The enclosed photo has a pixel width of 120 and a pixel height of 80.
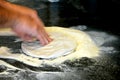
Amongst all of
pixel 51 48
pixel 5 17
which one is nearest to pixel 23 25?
pixel 5 17

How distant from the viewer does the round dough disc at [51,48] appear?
120 cm

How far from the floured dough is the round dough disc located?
18 mm

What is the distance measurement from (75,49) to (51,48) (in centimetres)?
11

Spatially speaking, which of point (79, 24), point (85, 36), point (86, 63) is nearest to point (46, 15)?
point (79, 24)

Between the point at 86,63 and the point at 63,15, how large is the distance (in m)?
0.53

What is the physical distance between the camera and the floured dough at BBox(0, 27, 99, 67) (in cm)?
117

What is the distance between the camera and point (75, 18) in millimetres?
1550

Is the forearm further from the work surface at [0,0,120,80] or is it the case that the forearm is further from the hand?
the work surface at [0,0,120,80]

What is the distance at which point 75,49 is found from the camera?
1251mm

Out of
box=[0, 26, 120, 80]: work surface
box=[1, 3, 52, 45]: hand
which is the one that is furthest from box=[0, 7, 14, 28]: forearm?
box=[0, 26, 120, 80]: work surface

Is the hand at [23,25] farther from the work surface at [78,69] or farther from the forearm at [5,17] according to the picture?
the work surface at [78,69]

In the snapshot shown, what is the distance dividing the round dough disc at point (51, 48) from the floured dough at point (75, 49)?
0.02m

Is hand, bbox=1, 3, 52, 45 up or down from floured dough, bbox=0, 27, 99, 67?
up

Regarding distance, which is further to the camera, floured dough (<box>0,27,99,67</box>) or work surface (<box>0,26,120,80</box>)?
floured dough (<box>0,27,99,67</box>)
